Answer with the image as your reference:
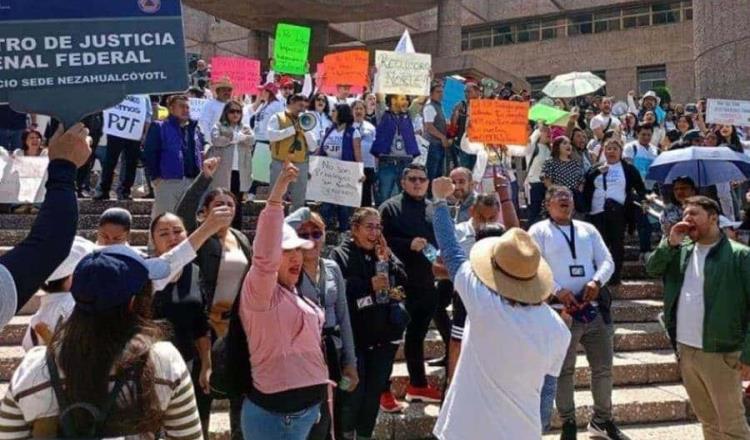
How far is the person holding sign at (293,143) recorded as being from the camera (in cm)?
830

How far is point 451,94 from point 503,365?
Answer: 8.47m

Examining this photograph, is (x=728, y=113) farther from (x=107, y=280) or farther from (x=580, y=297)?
(x=107, y=280)

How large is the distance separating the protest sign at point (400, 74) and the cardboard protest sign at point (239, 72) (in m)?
2.22

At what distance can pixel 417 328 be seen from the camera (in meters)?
6.19

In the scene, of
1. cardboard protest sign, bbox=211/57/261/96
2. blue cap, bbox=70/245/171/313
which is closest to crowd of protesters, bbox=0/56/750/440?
blue cap, bbox=70/245/171/313

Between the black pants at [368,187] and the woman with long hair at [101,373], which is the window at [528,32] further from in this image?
the woman with long hair at [101,373]

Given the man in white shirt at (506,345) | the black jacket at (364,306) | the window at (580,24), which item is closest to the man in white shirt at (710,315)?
the black jacket at (364,306)

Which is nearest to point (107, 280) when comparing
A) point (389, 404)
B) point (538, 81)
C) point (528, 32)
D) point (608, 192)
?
point (389, 404)

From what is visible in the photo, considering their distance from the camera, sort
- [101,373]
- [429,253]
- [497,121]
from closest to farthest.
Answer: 1. [101,373]
2. [429,253]
3. [497,121]

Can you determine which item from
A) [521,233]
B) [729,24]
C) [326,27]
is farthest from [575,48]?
[521,233]

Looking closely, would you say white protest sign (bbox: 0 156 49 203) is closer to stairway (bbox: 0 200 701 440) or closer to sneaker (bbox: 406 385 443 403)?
stairway (bbox: 0 200 701 440)

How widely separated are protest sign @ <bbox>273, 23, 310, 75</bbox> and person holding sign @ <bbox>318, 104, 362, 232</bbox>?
3341mm

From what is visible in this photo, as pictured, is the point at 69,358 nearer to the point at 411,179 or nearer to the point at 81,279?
the point at 81,279

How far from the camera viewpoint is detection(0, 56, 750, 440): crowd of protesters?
2.06 metres
